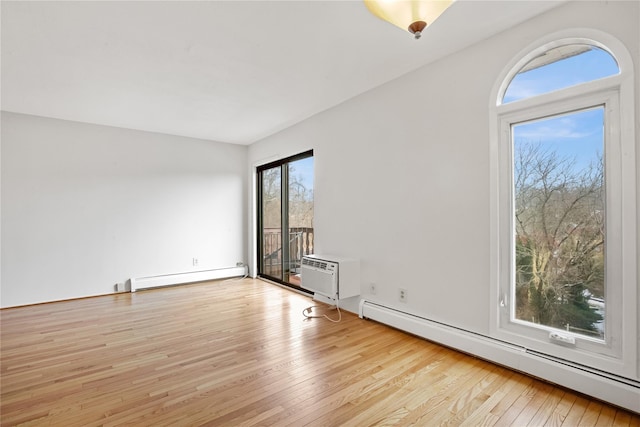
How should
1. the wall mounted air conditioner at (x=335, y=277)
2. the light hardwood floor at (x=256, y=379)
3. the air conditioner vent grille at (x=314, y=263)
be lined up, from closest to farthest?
the light hardwood floor at (x=256, y=379) < the wall mounted air conditioner at (x=335, y=277) < the air conditioner vent grille at (x=314, y=263)

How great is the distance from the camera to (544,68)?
2.11 metres

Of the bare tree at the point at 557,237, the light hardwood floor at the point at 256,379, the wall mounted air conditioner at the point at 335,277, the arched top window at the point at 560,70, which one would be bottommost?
the light hardwood floor at the point at 256,379

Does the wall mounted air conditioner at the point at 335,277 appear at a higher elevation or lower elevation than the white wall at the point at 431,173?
lower

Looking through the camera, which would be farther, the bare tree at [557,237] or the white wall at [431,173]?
the white wall at [431,173]

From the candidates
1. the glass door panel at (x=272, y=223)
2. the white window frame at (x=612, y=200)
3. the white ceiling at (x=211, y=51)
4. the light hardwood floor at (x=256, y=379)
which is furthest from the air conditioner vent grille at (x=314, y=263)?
the white ceiling at (x=211, y=51)

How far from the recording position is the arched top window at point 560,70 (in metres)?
1.88

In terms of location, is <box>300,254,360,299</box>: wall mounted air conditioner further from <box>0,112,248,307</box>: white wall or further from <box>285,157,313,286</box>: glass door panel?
<box>0,112,248,307</box>: white wall

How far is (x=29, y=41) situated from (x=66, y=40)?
0.28 m

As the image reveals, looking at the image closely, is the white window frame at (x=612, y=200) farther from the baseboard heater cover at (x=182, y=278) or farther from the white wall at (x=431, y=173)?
the baseboard heater cover at (x=182, y=278)

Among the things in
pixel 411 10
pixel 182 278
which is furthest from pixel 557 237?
pixel 182 278

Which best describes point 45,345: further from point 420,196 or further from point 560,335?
point 560,335

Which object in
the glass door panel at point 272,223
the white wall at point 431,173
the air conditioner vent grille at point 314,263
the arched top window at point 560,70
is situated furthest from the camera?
the glass door panel at point 272,223

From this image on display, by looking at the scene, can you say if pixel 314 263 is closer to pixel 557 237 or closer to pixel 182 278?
pixel 557 237

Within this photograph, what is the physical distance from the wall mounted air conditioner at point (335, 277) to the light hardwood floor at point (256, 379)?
1.05ft
